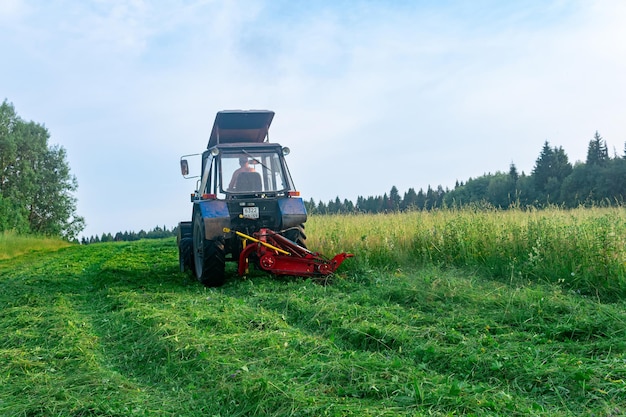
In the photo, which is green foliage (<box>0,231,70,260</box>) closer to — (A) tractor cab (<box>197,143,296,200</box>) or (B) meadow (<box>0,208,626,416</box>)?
(B) meadow (<box>0,208,626,416</box>)

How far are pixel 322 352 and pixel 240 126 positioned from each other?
659 cm

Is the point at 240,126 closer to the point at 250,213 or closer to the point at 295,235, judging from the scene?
the point at 250,213

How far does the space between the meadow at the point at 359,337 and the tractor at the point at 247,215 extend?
13.5 inches

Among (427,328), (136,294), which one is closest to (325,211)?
(136,294)

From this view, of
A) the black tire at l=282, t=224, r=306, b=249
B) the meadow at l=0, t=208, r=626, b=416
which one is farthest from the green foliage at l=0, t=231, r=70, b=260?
the black tire at l=282, t=224, r=306, b=249

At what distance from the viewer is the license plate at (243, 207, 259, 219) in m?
8.70

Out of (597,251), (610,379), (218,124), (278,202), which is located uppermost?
(218,124)

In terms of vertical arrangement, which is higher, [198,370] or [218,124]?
[218,124]

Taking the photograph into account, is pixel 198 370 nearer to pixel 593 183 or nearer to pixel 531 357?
pixel 531 357

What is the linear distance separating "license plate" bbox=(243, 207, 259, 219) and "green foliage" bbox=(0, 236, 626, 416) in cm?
158

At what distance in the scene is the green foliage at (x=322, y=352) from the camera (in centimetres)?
336

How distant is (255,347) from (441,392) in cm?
170

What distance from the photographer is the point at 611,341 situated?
4375mm

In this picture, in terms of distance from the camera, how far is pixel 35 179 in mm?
34125
